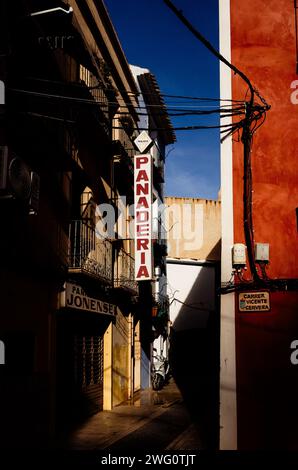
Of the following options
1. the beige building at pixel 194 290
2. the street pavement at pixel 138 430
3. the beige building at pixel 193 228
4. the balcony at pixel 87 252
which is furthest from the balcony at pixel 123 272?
the beige building at pixel 193 228

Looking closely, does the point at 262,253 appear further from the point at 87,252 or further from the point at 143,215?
the point at 87,252

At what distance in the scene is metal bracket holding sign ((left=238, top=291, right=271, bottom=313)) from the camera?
10.2 m

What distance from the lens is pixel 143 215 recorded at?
44.8 ft

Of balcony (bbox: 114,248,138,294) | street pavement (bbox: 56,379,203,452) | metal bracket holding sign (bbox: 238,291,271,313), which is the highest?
balcony (bbox: 114,248,138,294)

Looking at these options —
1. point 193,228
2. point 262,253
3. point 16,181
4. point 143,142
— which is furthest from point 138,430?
point 193,228

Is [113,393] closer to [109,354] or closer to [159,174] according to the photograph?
[109,354]

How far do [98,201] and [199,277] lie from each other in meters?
A: 16.4

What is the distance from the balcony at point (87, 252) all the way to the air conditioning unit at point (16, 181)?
3529 millimetres

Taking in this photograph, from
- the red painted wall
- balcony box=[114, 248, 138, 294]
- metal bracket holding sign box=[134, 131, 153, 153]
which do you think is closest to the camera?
the red painted wall

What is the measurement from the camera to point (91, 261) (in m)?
12.7

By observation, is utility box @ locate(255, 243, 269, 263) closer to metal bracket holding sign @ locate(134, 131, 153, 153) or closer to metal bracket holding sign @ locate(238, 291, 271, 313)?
metal bracket holding sign @ locate(238, 291, 271, 313)

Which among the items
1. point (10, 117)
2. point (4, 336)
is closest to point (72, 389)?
point (4, 336)

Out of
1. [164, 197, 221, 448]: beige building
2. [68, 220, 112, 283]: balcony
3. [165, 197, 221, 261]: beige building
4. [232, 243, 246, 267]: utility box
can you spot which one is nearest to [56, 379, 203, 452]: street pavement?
[68, 220, 112, 283]: balcony

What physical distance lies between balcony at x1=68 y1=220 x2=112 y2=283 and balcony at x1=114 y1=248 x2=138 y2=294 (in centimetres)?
100
